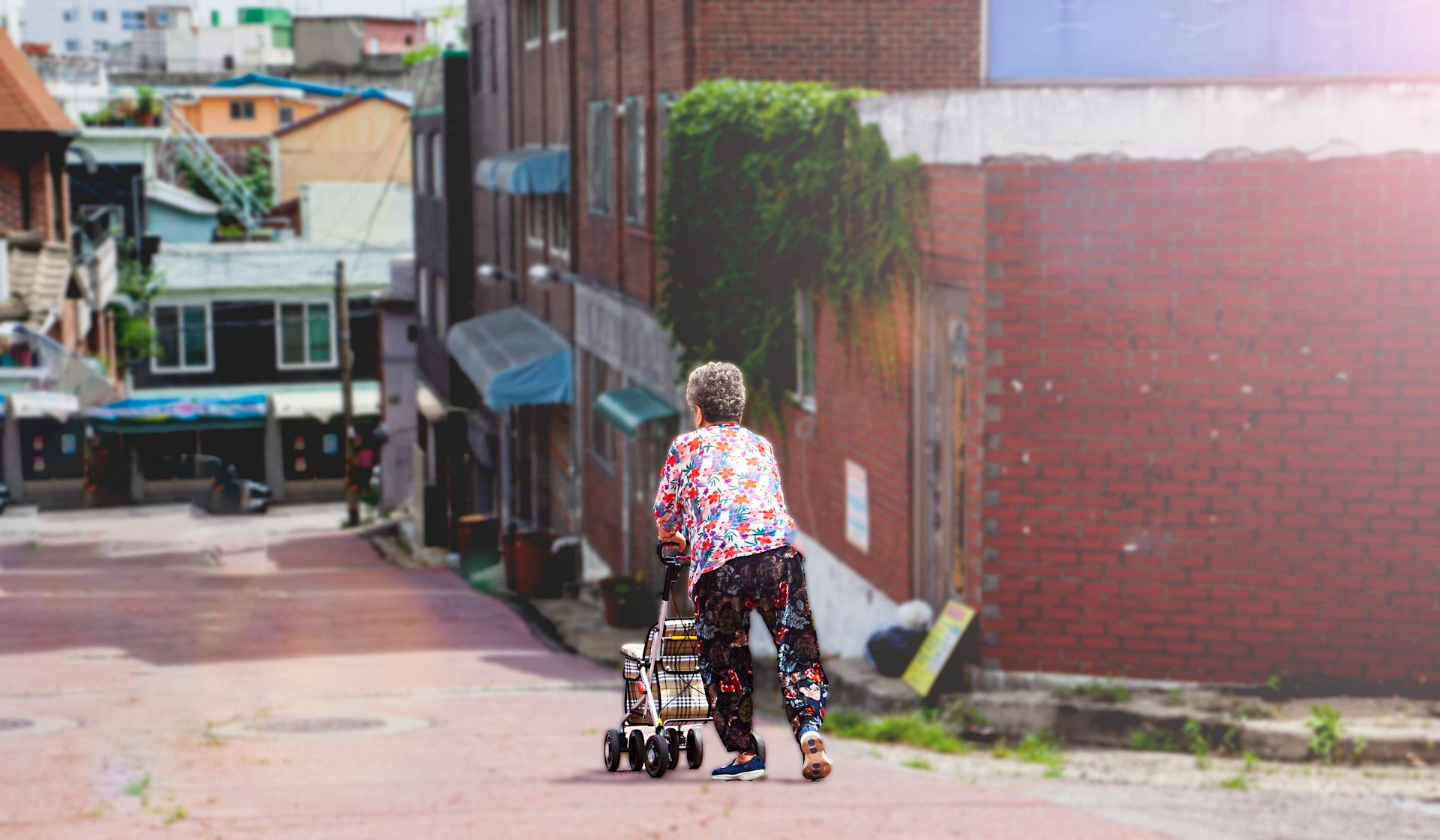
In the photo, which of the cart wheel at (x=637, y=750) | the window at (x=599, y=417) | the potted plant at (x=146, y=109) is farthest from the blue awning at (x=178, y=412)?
the cart wheel at (x=637, y=750)

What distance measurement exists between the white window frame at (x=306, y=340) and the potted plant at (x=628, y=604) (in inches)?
1977

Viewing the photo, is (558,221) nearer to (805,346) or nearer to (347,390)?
(805,346)

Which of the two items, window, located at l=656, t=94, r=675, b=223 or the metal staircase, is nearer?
window, located at l=656, t=94, r=675, b=223

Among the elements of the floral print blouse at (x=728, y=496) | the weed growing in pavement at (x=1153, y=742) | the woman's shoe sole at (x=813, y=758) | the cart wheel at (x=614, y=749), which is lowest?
the weed growing in pavement at (x=1153, y=742)

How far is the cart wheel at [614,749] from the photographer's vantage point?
10.7 feet

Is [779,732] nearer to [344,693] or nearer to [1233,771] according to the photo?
[1233,771]

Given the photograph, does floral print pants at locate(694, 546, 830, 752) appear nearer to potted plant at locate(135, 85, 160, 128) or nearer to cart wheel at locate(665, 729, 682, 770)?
cart wheel at locate(665, 729, 682, 770)

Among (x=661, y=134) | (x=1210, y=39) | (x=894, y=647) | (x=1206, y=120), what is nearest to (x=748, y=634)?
(x=1206, y=120)

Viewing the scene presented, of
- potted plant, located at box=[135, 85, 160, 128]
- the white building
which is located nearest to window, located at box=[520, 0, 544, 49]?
potted plant, located at box=[135, 85, 160, 128]

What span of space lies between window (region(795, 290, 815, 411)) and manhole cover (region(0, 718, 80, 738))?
11577 mm

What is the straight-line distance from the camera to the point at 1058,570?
19250 millimetres

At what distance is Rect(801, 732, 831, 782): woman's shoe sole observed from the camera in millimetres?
2820

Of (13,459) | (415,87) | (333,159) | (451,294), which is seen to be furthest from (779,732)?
(333,159)

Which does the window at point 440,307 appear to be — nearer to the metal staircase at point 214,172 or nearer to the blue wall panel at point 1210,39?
the metal staircase at point 214,172
